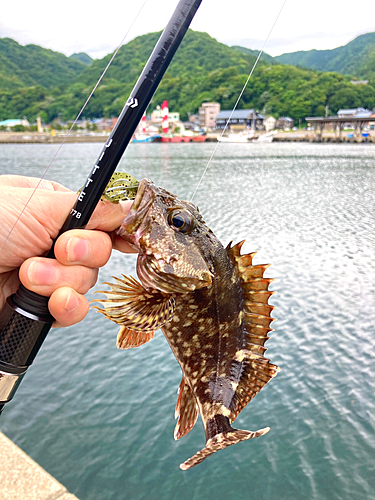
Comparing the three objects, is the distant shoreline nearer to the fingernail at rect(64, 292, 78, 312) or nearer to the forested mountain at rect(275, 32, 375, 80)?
the forested mountain at rect(275, 32, 375, 80)

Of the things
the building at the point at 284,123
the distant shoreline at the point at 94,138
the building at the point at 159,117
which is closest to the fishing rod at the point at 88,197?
the distant shoreline at the point at 94,138

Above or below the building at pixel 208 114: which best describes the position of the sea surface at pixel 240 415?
below

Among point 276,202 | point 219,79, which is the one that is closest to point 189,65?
point 219,79

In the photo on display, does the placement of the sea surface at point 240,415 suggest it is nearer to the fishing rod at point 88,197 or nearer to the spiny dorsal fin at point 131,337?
the spiny dorsal fin at point 131,337

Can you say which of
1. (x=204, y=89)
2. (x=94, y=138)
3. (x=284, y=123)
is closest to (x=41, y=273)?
(x=204, y=89)

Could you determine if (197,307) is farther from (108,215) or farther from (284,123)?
(284,123)

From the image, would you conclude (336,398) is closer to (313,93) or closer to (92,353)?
(92,353)
